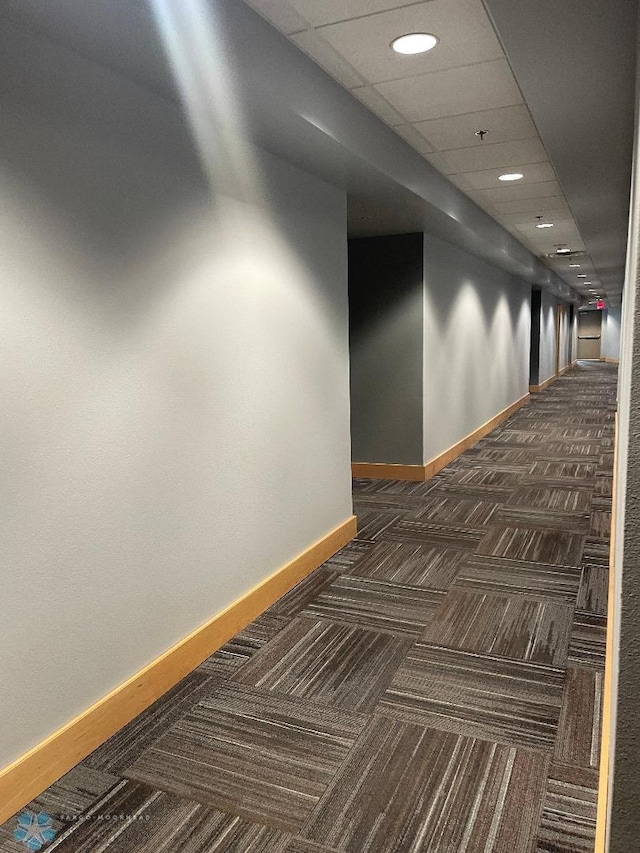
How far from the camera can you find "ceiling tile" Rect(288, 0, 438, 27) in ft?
6.59

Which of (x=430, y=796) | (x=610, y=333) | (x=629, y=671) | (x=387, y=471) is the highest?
(x=610, y=333)

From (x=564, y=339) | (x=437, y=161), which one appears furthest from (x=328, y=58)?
(x=564, y=339)

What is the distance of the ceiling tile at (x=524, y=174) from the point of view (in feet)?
13.1

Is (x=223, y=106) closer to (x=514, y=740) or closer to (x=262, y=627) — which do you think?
(x=262, y=627)

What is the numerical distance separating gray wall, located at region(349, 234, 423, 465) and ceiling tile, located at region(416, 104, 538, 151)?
160 cm

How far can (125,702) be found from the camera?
83.5 inches

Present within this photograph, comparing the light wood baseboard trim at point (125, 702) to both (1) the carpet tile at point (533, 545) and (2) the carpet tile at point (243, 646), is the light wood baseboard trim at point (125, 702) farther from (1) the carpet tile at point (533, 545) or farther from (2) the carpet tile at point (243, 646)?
(1) the carpet tile at point (533, 545)

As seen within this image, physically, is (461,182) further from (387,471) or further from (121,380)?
(121,380)

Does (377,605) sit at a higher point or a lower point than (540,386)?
lower

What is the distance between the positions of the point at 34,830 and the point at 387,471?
159 inches

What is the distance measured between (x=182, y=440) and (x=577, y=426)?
22.1 feet

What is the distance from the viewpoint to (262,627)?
277 cm

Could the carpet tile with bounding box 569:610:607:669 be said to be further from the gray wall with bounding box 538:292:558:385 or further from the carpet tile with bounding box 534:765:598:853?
the gray wall with bounding box 538:292:558:385

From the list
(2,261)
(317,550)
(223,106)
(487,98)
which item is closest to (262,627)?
(317,550)
